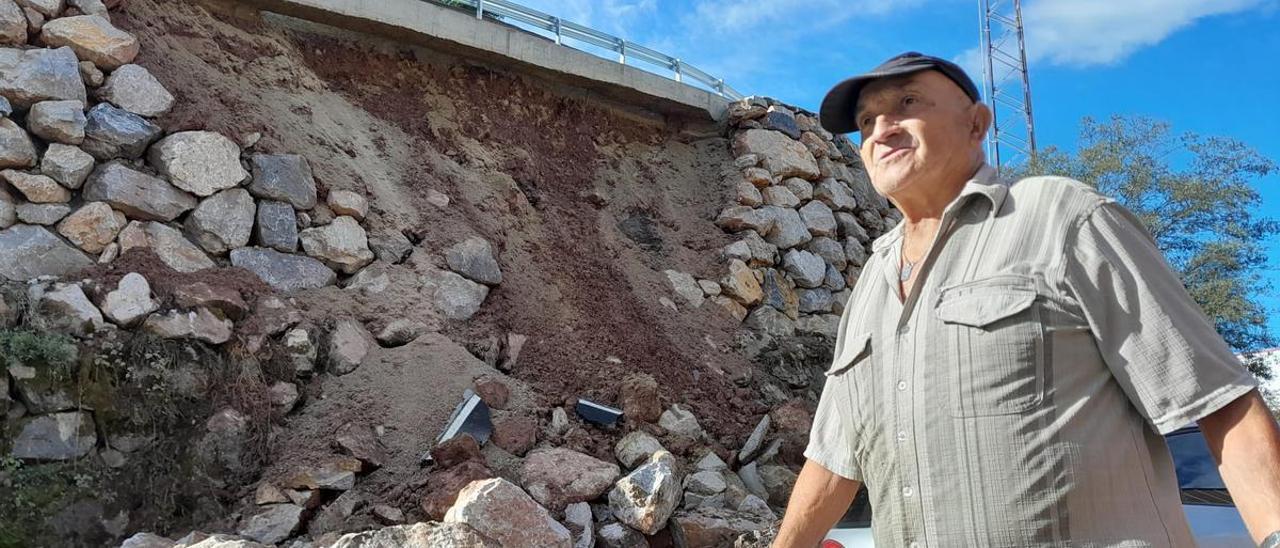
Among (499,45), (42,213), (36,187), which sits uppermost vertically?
(499,45)

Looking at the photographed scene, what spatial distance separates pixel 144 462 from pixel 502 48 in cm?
572

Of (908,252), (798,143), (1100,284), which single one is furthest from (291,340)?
(798,143)

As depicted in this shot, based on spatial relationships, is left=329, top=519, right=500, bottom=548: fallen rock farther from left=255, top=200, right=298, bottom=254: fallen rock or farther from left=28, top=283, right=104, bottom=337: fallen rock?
left=255, top=200, right=298, bottom=254: fallen rock

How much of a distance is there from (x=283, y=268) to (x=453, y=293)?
1378 mm

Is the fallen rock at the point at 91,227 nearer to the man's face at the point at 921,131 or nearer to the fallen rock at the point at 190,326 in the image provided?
the fallen rock at the point at 190,326

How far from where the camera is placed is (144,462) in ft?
19.4

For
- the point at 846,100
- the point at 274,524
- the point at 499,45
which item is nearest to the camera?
the point at 846,100

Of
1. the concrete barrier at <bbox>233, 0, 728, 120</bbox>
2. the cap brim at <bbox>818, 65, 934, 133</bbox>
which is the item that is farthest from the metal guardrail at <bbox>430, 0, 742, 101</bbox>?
the cap brim at <bbox>818, 65, 934, 133</bbox>

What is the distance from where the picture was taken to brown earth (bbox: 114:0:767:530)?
274 inches

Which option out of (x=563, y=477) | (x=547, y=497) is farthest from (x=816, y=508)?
(x=563, y=477)

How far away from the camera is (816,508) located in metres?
2.23

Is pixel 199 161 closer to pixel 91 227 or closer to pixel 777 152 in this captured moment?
pixel 91 227

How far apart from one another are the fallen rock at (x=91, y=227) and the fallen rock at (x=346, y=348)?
5.53 feet

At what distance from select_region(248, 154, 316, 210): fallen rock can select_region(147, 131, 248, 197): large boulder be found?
153 mm
